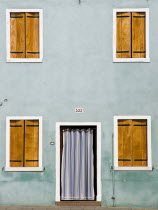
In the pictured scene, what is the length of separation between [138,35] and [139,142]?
3302 mm

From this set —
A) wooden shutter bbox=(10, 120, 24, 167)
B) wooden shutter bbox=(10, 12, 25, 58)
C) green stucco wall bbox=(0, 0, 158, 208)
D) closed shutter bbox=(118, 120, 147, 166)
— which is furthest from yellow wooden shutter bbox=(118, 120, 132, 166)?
wooden shutter bbox=(10, 12, 25, 58)

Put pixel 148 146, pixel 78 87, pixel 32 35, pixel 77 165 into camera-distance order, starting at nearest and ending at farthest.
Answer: pixel 148 146, pixel 78 87, pixel 32 35, pixel 77 165

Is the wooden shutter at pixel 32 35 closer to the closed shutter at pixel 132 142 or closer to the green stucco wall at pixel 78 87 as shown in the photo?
the green stucco wall at pixel 78 87

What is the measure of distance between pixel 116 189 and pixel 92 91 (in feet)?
10.1

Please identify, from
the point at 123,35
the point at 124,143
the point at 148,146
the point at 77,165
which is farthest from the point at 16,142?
→ the point at 123,35

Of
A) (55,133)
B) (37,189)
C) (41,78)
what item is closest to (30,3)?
(41,78)

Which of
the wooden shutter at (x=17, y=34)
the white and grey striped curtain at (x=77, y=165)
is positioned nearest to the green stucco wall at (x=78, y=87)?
the wooden shutter at (x=17, y=34)

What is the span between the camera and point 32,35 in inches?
807

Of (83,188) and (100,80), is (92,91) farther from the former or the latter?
(83,188)

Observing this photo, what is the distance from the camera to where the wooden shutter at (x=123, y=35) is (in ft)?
66.9

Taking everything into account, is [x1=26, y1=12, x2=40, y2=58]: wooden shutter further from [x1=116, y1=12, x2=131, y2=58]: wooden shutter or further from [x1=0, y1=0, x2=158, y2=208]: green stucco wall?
[x1=116, y1=12, x2=131, y2=58]: wooden shutter

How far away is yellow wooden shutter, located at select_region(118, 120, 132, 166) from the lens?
2030 cm

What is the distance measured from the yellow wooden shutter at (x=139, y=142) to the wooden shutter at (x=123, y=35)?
7.05ft

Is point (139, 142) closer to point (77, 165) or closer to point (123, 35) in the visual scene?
point (77, 165)
